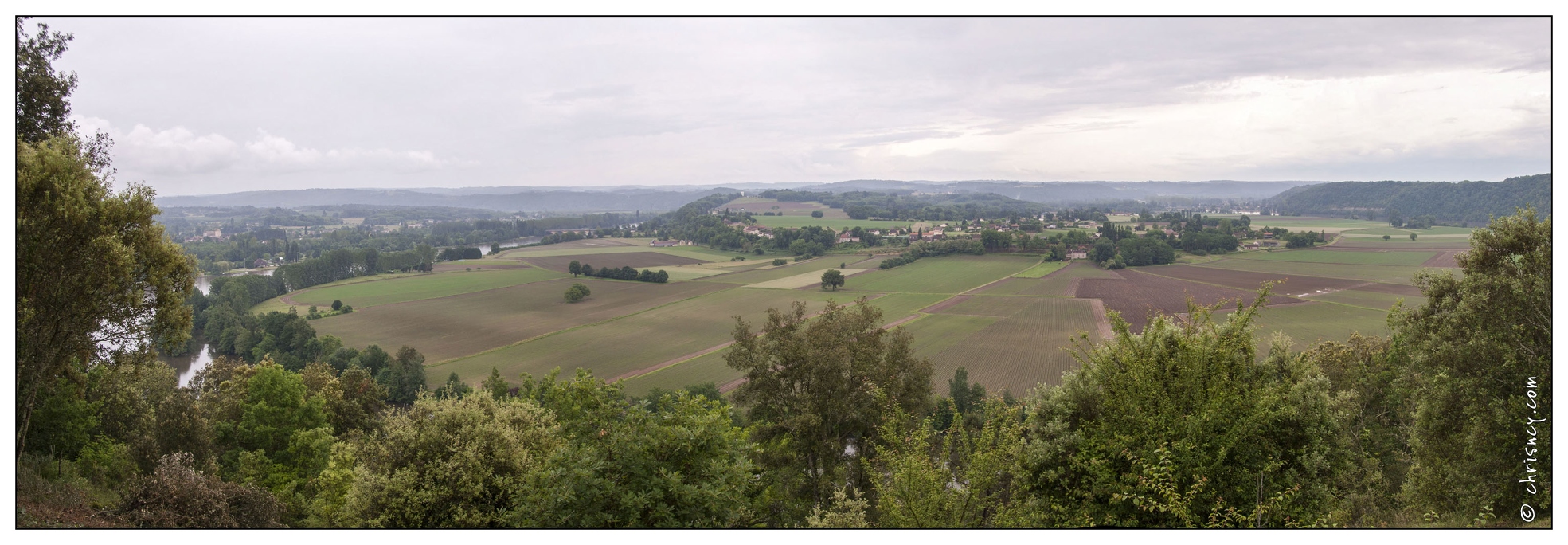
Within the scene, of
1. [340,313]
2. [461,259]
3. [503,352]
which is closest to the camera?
[503,352]

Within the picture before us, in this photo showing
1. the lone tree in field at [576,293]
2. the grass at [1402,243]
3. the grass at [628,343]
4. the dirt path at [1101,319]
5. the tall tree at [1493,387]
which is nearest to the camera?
the tall tree at [1493,387]

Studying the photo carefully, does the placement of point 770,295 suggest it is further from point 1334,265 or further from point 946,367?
point 1334,265

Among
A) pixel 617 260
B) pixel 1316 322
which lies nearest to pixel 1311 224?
pixel 1316 322

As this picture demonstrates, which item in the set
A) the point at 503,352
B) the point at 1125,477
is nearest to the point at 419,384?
the point at 503,352

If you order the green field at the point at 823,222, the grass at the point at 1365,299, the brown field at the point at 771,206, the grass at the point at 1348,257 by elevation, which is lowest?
the grass at the point at 1365,299

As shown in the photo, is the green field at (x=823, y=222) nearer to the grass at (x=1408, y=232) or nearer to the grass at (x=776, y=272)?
the grass at (x=776, y=272)

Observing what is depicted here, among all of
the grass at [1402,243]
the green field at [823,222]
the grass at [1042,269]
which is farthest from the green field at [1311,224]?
the green field at [823,222]
